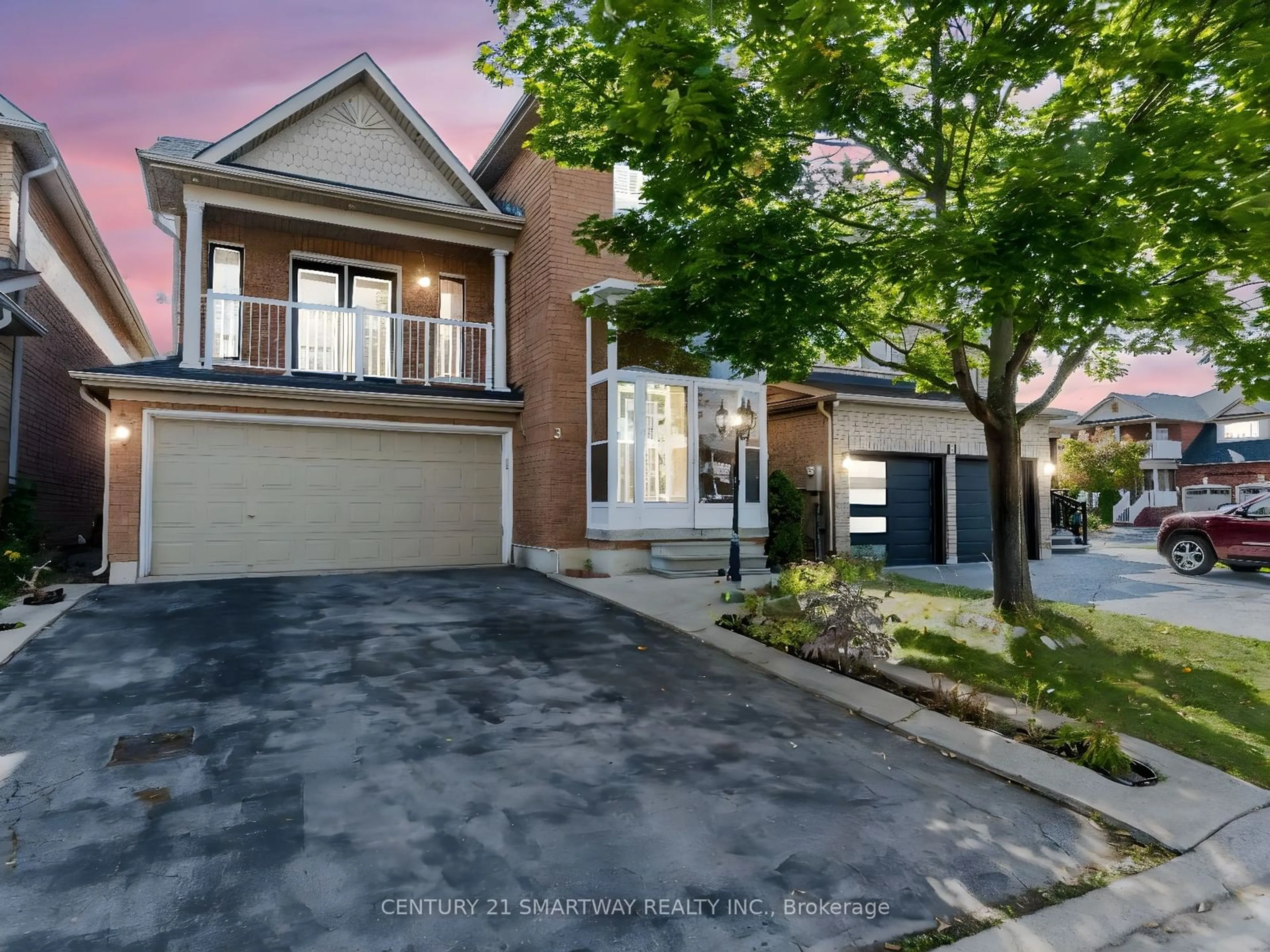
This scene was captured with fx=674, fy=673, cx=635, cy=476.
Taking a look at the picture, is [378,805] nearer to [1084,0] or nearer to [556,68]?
[556,68]

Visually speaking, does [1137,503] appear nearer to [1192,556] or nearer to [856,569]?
[1192,556]

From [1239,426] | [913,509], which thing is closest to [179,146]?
[913,509]

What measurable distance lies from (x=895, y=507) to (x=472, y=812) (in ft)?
39.0

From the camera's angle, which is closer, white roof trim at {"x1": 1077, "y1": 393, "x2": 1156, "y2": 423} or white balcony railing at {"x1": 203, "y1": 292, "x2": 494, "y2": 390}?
white balcony railing at {"x1": 203, "y1": 292, "x2": 494, "y2": 390}

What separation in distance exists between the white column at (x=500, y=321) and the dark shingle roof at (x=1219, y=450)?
37276 mm

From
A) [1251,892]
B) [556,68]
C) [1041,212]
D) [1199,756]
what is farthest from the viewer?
[556,68]

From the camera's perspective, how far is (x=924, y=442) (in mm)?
13703

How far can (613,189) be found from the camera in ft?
38.5

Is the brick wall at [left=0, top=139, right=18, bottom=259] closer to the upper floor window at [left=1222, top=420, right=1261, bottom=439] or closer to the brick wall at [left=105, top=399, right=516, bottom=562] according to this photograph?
the brick wall at [left=105, top=399, right=516, bottom=562]

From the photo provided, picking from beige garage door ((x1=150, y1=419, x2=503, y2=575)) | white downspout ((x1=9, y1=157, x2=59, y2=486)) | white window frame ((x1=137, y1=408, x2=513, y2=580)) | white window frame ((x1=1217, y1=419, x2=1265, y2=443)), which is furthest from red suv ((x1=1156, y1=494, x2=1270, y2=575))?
white window frame ((x1=1217, y1=419, x2=1265, y2=443))

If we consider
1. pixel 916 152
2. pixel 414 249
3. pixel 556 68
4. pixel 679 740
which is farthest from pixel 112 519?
pixel 916 152

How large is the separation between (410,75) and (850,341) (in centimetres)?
940

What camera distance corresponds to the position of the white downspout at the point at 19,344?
405 inches

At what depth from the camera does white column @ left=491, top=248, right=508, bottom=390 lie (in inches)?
478
